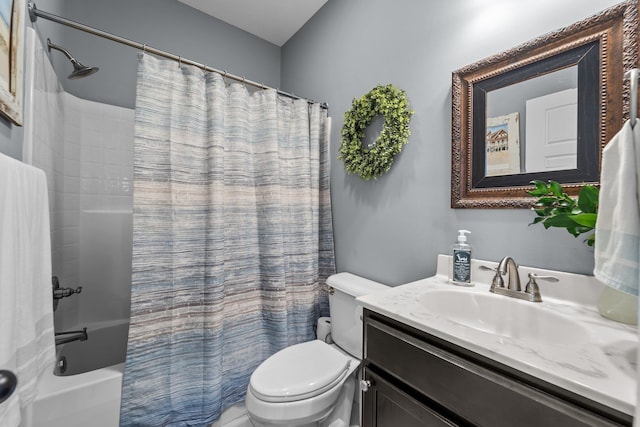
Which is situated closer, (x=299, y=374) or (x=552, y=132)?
(x=552, y=132)

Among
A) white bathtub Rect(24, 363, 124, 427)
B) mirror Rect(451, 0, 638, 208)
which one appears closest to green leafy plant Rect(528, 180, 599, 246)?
mirror Rect(451, 0, 638, 208)

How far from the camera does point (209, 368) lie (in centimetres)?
134

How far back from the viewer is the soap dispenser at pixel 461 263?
1.05 m

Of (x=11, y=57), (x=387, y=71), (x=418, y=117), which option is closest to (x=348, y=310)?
(x=418, y=117)

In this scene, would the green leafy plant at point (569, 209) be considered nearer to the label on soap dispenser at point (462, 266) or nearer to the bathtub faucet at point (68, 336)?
the label on soap dispenser at point (462, 266)

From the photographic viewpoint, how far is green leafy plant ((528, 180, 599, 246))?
0.72 metres

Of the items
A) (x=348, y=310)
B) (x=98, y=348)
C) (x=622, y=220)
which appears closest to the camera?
(x=622, y=220)

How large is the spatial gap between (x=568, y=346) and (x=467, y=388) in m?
0.24

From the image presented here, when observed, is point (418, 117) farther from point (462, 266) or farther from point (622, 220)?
point (622, 220)

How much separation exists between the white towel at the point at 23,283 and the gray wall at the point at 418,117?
4.57 ft

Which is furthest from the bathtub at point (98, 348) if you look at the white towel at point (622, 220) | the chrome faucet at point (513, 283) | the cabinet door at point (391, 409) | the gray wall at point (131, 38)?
the white towel at point (622, 220)

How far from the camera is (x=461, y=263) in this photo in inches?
41.4

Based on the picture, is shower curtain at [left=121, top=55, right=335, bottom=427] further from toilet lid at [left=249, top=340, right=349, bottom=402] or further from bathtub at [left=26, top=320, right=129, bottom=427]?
toilet lid at [left=249, top=340, right=349, bottom=402]

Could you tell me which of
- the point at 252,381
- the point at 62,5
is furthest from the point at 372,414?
the point at 62,5
